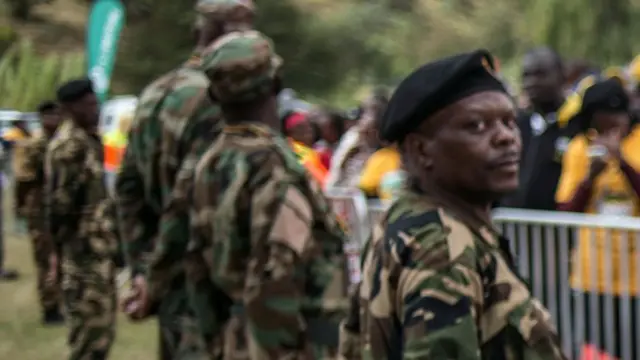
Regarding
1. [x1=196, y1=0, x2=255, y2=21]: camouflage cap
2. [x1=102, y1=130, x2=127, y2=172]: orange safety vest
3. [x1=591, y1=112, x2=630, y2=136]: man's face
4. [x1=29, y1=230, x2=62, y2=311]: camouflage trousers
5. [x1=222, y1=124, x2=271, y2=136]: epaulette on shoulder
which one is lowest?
[x1=29, y1=230, x2=62, y2=311]: camouflage trousers

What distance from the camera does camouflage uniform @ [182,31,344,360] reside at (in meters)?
3.74

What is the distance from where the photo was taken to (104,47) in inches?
551

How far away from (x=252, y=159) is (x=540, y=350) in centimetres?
163

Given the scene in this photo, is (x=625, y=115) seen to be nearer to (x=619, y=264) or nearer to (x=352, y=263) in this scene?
(x=619, y=264)

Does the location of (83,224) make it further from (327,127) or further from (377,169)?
(327,127)

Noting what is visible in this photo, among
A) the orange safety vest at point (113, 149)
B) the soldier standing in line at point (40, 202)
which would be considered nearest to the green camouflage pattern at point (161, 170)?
the soldier standing in line at point (40, 202)

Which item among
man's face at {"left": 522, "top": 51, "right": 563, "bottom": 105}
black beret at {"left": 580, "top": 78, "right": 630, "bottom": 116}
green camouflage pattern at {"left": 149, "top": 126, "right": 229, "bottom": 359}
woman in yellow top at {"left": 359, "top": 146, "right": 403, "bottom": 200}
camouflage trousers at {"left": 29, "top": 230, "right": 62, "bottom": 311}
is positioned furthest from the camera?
camouflage trousers at {"left": 29, "top": 230, "right": 62, "bottom": 311}

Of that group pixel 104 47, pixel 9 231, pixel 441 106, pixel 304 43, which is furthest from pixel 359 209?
pixel 304 43

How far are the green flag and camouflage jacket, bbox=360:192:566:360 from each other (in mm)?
11873

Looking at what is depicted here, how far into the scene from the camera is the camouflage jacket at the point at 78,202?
7164 millimetres

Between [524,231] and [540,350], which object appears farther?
[524,231]

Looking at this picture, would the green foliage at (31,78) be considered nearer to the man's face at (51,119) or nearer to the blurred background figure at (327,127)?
the blurred background figure at (327,127)

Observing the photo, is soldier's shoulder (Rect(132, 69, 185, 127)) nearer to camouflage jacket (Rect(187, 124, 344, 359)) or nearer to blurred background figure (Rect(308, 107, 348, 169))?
camouflage jacket (Rect(187, 124, 344, 359))

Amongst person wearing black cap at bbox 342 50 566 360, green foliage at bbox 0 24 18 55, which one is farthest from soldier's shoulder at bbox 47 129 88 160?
green foliage at bbox 0 24 18 55
